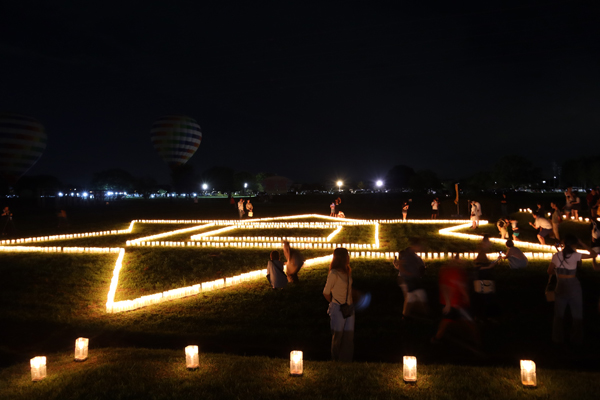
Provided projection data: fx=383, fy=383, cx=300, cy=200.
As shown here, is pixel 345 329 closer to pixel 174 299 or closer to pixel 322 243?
pixel 174 299

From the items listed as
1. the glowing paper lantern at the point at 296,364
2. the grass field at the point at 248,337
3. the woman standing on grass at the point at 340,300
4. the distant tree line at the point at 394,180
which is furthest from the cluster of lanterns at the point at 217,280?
the distant tree line at the point at 394,180

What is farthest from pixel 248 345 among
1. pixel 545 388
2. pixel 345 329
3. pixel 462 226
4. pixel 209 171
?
pixel 209 171

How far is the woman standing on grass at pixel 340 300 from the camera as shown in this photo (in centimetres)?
677

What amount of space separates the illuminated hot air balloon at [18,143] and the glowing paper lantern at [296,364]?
4854cm

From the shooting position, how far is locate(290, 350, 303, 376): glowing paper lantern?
6.39 meters

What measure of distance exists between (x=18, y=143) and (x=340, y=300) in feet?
161

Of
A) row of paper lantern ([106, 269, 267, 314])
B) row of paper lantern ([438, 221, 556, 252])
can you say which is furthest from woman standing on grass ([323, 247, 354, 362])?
row of paper lantern ([438, 221, 556, 252])

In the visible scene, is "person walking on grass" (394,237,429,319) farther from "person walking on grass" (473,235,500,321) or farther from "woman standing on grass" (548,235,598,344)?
"woman standing on grass" (548,235,598,344)

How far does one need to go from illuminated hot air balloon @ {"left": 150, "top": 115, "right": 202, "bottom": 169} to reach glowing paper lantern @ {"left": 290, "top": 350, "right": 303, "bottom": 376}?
41532mm

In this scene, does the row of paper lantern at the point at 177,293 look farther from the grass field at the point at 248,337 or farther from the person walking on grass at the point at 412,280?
the person walking on grass at the point at 412,280

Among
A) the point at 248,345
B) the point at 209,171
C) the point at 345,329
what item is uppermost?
the point at 209,171

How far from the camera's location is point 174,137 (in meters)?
44.2

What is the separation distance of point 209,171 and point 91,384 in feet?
433

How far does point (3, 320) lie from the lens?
36.0 ft
